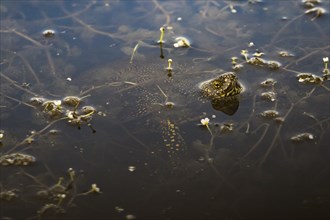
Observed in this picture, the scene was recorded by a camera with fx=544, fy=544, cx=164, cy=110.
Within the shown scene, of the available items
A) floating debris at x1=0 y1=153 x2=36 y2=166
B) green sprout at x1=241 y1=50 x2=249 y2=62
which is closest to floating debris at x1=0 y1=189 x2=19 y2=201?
floating debris at x1=0 y1=153 x2=36 y2=166

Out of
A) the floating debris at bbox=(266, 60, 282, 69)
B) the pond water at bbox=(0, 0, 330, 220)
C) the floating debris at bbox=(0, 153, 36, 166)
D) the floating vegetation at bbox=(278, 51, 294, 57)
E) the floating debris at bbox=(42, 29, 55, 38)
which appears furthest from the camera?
the floating debris at bbox=(42, 29, 55, 38)

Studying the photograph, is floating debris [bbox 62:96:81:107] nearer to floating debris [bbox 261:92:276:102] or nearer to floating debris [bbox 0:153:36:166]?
floating debris [bbox 0:153:36:166]

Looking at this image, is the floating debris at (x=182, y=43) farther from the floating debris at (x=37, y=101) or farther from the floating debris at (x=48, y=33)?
the floating debris at (x=37, y=101)

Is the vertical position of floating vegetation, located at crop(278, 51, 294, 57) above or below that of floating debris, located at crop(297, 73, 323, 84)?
above

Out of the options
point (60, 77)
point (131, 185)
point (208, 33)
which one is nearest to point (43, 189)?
point (131, 185)

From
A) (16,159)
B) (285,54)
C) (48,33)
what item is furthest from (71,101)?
(285,54)

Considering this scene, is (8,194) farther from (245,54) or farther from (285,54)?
(285,54)

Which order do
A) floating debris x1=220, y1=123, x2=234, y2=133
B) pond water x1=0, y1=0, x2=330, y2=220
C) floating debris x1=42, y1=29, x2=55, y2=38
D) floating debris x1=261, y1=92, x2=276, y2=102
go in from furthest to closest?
floating debris x1=42, y1=29, x2=55, y2=38 < floating debris x1=261, y1=92, x2=276, y2=102 < floating debris x1=220, y1=123, x2=234, y2=133 < pond water x1=0, y1=0, x2=330, y2=220

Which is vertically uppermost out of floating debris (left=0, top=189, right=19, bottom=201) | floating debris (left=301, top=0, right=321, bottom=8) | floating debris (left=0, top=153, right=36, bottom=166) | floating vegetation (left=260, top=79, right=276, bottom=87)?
floating debris (left=301, top=0, right=321, bottom=8)
